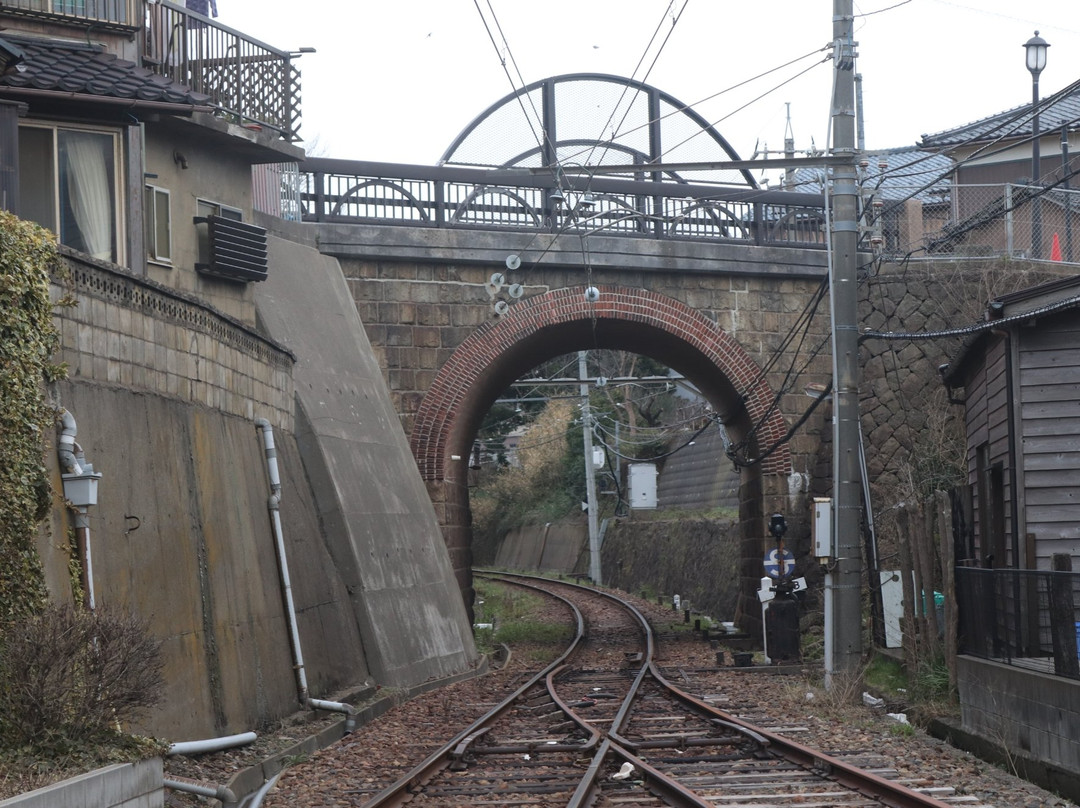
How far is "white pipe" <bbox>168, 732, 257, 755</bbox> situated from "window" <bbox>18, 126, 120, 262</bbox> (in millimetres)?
5826

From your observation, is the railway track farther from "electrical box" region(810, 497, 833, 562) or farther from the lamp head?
the lamp head

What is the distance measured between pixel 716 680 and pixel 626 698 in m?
2.66

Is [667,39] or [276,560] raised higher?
[667,39]

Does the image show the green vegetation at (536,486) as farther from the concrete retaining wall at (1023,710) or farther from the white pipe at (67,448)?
the white pipe at (67,448)

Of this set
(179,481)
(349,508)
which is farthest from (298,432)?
(179,481)

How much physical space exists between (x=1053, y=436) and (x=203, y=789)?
362 inches

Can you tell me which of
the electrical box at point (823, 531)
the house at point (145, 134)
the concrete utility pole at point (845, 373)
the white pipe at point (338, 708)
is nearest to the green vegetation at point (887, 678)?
the concrete utility pole at point (845, 373)

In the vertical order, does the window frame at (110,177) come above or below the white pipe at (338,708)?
above

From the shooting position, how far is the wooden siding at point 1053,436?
43.0ft

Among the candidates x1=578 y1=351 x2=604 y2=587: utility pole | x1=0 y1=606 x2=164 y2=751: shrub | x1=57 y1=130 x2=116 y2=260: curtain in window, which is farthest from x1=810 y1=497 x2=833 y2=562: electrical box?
x1=578 y1=351 x2=604 y2=587: utility pole

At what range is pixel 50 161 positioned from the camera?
13.0 meters

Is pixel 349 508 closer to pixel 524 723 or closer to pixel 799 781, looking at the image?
pixel 524 723

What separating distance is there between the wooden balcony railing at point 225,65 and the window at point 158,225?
1.77 m

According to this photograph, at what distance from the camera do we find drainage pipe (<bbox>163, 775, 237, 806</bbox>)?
779 centimetres
